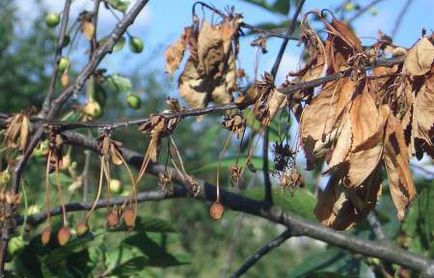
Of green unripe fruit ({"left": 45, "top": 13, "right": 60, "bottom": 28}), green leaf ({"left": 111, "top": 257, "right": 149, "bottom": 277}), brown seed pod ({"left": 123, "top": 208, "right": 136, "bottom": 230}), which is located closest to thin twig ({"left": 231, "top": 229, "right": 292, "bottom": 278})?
green leaf ({"left": 111, "top": 257, "right": 149, "bottom": 277})

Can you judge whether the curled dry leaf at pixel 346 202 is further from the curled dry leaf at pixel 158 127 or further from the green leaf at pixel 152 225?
the green leaf at pixel 152 225

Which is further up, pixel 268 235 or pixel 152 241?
pixel 152 241

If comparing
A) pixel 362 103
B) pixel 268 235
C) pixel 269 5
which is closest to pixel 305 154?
pixel 362 103

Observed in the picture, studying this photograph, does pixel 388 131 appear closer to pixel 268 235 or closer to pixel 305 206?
pixel 305 206

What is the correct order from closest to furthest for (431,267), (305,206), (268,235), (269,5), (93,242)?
(431,267) → (93,242) → (305,206) → (269,5) → (268,235)

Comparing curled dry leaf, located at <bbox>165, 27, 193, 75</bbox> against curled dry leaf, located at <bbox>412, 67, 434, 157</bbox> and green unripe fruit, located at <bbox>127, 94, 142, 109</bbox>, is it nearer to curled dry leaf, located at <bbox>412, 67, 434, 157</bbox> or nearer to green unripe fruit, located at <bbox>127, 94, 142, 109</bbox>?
green unripe fruit, located at <bbox>127, 94, 142, 109</bbox>

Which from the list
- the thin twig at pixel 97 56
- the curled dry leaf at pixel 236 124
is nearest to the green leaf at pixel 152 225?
the thin twig at pixel 97 56
